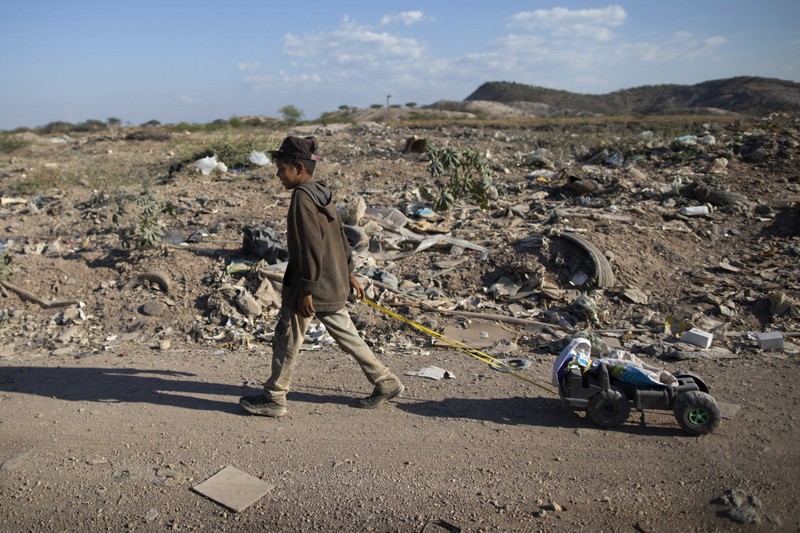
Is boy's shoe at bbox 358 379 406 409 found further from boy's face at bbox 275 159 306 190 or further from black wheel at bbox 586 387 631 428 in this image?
boy's face at bbox 275 159 306 190

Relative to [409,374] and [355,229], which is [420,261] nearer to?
[355,229]

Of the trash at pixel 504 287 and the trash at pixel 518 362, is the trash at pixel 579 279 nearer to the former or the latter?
the trash at pixel 504 287

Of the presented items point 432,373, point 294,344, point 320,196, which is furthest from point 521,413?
point 320,196

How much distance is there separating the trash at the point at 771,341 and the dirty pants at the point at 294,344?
3192 millimetres

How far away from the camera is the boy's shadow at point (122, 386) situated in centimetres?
411

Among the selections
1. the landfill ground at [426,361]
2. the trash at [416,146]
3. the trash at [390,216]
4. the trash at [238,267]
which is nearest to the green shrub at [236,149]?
the landfill ground at [426,361]

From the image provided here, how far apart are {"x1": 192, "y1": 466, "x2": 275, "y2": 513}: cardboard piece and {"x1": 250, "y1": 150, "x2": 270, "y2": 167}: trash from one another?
10330 millimetres

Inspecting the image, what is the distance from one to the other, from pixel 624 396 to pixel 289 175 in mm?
2325

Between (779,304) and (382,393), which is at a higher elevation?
(779,304)

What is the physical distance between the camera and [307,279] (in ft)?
11.6

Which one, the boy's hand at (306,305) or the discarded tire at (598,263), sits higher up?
the boy's hand at (306,305)

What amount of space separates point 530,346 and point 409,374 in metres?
1.24

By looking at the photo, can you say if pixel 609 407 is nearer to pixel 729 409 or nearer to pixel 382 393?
pixel 729 409

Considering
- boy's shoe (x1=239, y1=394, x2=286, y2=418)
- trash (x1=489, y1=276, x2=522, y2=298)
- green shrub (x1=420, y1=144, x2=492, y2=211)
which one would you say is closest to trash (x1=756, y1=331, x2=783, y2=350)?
trash (x1=489, y1=276, x2=522, y2=298)
